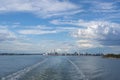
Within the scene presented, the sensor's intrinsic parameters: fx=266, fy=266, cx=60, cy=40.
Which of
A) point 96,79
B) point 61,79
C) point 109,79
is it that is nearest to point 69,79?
point 61,79

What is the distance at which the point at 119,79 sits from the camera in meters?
44.1

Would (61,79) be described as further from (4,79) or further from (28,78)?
(4,79)

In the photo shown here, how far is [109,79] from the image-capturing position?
1763 inches

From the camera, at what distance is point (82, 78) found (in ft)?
142

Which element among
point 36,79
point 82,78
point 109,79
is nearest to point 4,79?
point 36,79

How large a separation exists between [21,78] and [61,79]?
632 centimetres

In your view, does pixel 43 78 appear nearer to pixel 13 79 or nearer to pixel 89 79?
pixel 13 79

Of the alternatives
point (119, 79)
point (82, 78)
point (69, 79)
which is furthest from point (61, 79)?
point (119, 79)

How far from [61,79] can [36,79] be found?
3.77 meters

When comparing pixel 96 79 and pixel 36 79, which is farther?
pixel 96 79

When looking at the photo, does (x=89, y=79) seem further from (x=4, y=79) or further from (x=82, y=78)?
(x=4, y=79)

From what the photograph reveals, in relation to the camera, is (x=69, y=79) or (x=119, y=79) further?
(x=119, y=79)

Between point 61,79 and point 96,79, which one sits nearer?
point 61,79

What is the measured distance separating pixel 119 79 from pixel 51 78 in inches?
458
